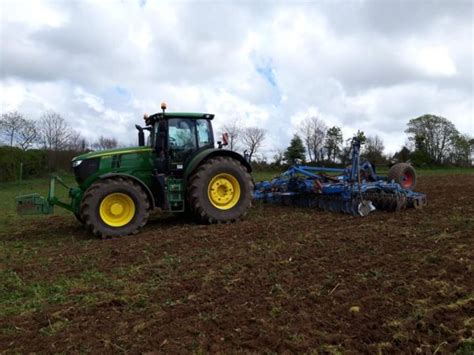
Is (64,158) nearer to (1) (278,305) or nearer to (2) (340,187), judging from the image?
(2) (340,187)

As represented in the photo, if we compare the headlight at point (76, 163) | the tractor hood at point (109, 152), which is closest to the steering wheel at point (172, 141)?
the tractor hood at point (109, 152)

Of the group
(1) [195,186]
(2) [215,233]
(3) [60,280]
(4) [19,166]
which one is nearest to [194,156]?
(1) [195,186]

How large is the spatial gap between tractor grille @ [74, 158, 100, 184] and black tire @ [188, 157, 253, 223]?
178 cm

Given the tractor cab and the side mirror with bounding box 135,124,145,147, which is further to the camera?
the side mirror with bounding box 135,124,145,147

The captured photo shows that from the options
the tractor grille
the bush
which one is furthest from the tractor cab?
the bush

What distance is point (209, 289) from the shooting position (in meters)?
4.83

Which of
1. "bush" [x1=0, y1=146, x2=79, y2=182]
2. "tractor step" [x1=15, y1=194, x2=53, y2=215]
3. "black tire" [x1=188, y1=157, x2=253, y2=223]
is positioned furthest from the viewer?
"bush" [x1=0, y1=146, x2=79, y2=182]

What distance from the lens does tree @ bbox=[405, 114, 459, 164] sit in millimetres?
57844

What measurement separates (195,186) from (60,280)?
3604 millimetres

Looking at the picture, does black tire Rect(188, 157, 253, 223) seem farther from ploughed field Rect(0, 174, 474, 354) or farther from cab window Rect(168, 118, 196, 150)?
ploughed field Rect(0, 174, 474, 354)

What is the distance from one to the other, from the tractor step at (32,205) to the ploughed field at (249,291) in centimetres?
58

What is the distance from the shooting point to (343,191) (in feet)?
32.4

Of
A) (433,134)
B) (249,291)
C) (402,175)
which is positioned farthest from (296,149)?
(249,291)

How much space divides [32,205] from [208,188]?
3.13m
